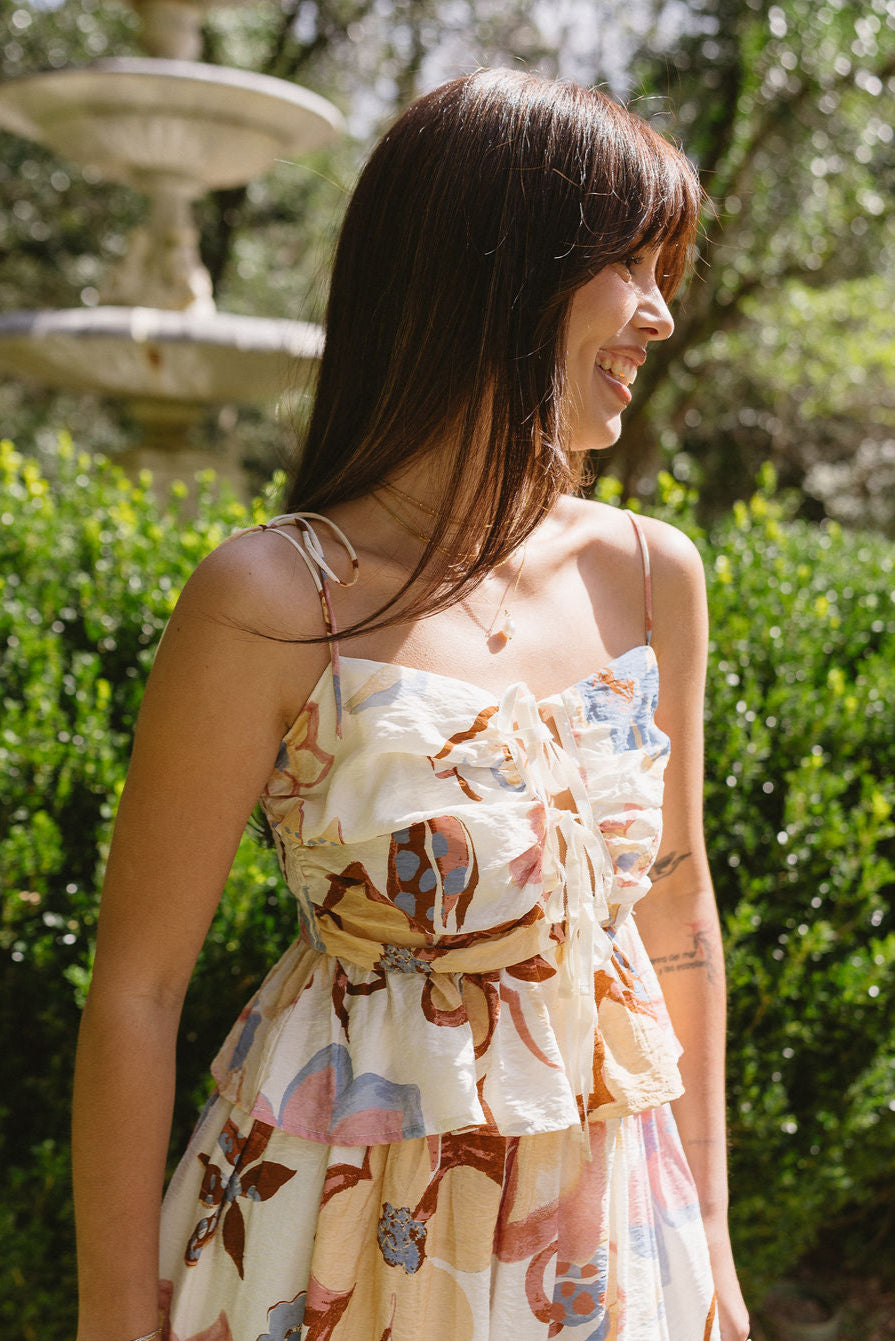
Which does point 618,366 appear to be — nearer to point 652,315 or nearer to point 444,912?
point 652,315

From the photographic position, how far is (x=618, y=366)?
1.43 metres

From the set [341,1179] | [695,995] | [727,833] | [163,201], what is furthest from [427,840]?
[163,201]

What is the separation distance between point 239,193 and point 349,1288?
13.0m

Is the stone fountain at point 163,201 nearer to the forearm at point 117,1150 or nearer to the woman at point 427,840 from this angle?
the woman at point 427,840

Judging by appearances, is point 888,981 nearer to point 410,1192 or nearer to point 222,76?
point 410,1192

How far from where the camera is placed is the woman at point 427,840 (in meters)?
1.21

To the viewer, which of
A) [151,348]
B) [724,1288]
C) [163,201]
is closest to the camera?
[724,1288]

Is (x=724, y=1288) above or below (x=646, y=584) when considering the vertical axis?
below

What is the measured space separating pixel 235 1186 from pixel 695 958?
2.31ft

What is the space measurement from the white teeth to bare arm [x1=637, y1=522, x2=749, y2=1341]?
0.90ft

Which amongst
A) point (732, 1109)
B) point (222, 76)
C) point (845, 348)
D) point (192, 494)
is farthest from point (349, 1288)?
point (845, 348)

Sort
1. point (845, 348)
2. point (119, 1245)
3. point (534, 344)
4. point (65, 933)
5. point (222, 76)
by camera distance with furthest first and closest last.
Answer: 1. point (845, 348)
2. point (222, 76)
3. point (65, 933)
4. point (534, 344)
5. point (119, 1245)

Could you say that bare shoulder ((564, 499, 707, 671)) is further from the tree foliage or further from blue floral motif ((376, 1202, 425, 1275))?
the tree foliage

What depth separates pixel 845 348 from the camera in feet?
32.0
